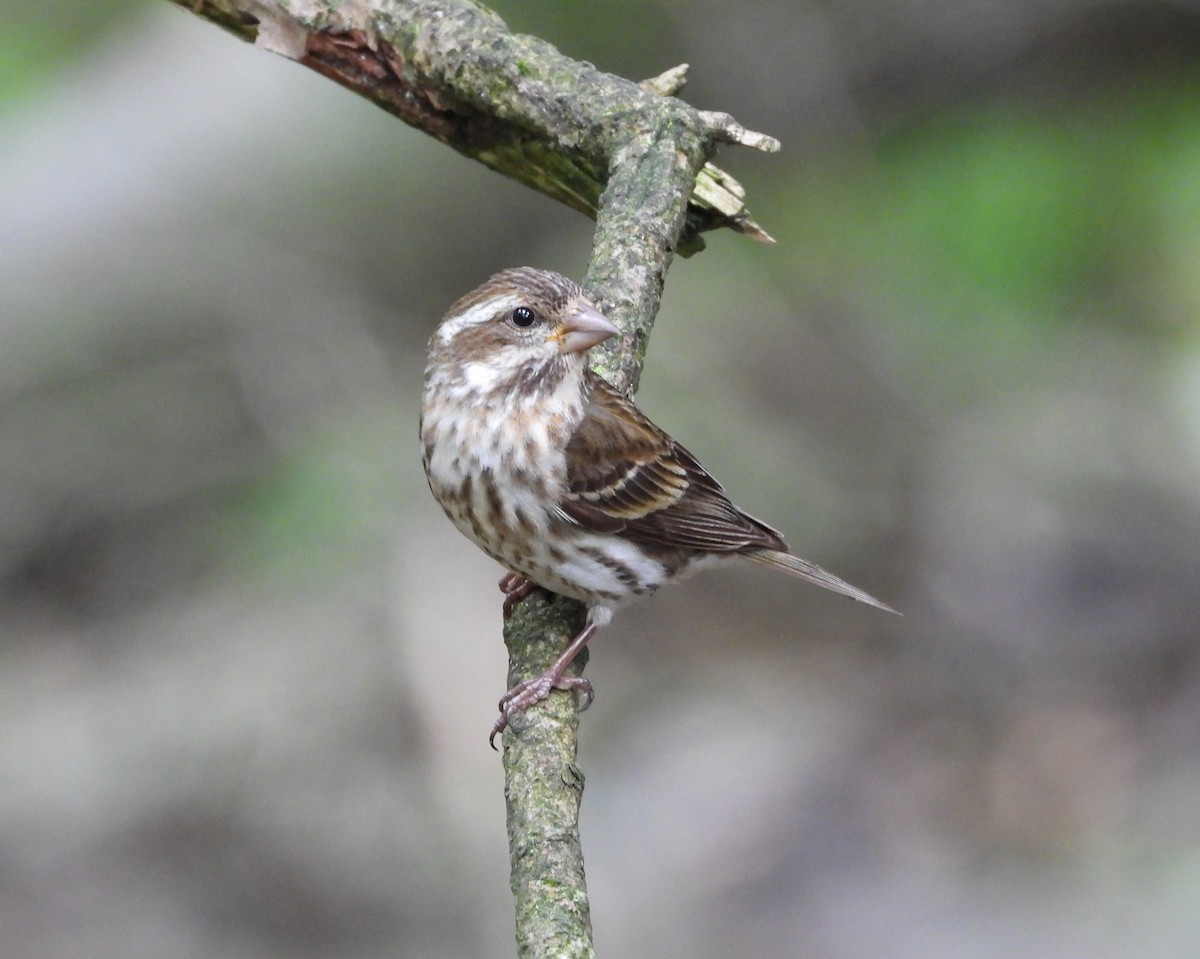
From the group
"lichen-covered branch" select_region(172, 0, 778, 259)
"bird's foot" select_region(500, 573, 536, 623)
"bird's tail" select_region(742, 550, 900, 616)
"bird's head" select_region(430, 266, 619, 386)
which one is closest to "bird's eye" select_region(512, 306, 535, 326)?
"bird's head" select_region(430, 266, 619, 386)

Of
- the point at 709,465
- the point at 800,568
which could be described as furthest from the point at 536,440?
the point at 709,465

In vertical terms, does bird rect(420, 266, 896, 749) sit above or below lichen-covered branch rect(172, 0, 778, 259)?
below

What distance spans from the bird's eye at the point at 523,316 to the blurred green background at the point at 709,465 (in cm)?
275

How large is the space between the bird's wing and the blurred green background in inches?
82.0

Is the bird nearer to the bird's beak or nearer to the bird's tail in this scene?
the bird's beak

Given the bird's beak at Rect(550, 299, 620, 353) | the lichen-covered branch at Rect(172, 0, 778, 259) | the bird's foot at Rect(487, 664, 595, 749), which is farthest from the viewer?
the lichen-covered branch at Rect(172, 0, 778, 259)

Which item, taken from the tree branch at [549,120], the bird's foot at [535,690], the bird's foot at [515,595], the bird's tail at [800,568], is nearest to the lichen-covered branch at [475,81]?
the tree branch at [549,120]

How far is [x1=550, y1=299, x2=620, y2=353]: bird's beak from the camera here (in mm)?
4617

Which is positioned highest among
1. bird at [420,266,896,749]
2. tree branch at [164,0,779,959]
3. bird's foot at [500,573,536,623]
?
tree branch at [164,0,779,959]

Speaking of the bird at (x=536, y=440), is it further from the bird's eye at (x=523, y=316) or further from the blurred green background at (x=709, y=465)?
the blurred green background at (x=709, y=465)

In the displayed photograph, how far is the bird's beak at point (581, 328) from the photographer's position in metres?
4.62

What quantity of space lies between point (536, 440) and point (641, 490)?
1.58 ft

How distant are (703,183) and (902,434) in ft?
11.4

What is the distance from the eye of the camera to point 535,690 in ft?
13.6
